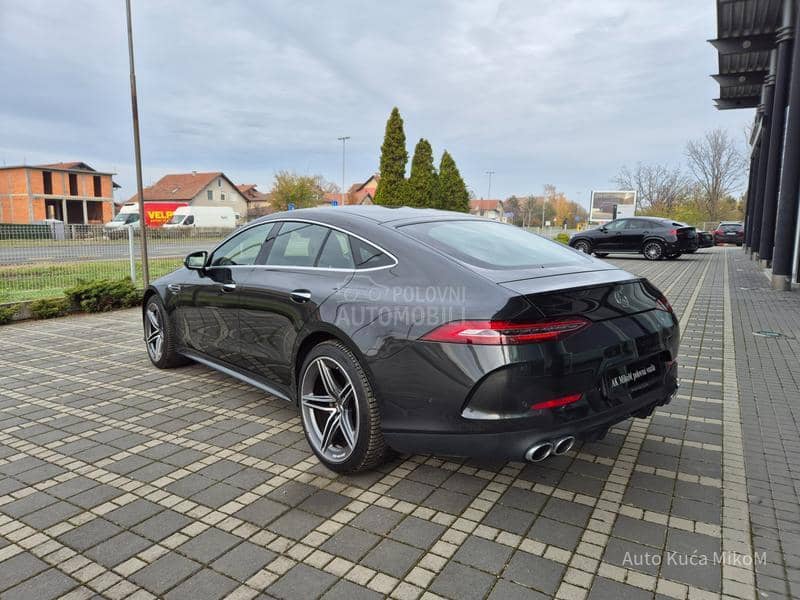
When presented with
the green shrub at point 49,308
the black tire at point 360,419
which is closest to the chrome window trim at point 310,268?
the black tire at point 360,419

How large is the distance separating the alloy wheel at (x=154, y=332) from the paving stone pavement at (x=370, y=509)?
803 mm

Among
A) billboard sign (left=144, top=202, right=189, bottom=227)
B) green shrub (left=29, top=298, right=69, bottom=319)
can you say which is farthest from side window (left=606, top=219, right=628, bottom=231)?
billboard sign (left=144, top=202, right=189, bottom=227)

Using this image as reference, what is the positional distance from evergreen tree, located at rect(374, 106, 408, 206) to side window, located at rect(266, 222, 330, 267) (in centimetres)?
3245

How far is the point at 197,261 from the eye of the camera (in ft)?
16.1

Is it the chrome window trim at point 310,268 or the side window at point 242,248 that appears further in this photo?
the side window at point 242,248

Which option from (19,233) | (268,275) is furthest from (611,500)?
(19,233)

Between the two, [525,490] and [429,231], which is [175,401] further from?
[525,490]

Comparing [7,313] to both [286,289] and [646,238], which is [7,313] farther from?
[646,238]

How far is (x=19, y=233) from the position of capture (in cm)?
914

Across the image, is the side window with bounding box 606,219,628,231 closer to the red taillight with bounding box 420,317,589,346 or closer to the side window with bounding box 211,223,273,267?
the side window with bounding box 211,223,273,267

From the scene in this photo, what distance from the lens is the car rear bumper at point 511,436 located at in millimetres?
2594

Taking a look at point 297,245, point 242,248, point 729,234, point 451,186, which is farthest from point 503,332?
point 729,234

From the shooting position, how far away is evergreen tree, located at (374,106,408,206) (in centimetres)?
3625

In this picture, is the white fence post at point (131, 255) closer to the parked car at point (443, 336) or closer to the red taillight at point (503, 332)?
the parked car at point (443, 336)
